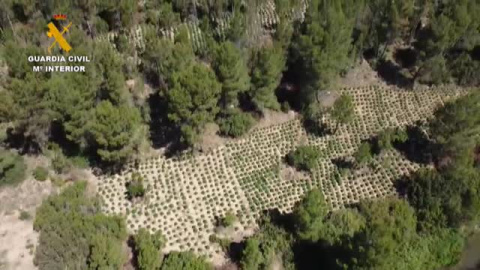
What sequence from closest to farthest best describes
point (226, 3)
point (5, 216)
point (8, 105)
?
point (8, 105), point (5, 216), point (226, 3)

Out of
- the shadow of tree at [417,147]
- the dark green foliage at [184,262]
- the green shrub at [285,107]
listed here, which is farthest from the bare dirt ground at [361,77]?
the dark green foliage at [184,262]

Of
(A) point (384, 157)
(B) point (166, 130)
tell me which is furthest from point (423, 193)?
(B) point (166, 130)

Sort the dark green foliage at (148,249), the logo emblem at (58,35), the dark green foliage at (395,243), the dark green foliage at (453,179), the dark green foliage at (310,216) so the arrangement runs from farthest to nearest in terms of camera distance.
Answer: the logo emblem at (58,35)
the dark green foliage at (453,179)
the dark green foliage at (310,216)
the dark green foliage at (148,249)
the dark green foliage at (395,243)

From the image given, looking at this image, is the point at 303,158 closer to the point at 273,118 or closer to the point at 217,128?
the point at 273,118

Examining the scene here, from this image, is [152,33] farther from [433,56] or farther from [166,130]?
[433,56]

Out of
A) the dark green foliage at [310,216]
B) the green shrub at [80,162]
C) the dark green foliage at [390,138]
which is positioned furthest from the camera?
the dark green foliage at [390,138]

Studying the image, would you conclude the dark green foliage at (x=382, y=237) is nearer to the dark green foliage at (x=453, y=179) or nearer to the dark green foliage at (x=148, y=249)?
the dark green foliage at (x=453, y=179)
